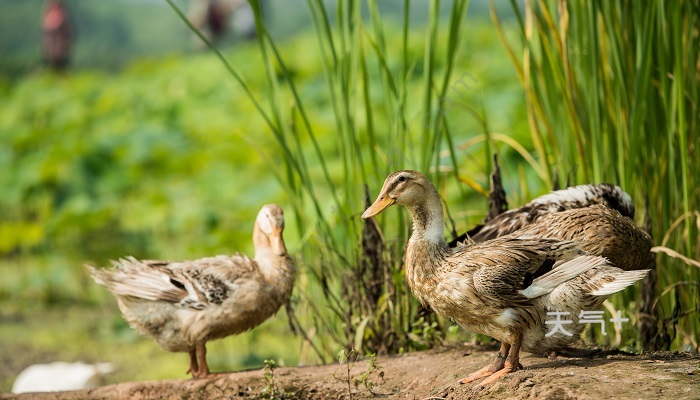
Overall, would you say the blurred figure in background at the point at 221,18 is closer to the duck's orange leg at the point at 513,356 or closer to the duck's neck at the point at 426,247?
the duck's neck at the point at 426,247

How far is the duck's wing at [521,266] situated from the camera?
3.47 m

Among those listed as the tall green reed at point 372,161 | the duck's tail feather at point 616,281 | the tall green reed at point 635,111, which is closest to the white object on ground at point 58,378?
the tall green reed at point 372,161

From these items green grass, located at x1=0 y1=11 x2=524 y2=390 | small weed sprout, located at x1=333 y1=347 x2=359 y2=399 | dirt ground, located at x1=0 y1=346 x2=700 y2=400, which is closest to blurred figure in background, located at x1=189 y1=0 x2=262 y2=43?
green grass, located at x1=0 y1=11 x2=524 y2=390

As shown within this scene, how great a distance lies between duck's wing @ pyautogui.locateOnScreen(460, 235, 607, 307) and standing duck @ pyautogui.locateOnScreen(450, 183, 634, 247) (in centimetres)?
64

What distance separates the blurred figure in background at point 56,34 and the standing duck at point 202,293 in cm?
1355

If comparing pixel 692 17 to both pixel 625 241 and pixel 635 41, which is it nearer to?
pixel 635 41

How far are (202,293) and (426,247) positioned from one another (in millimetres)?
1103

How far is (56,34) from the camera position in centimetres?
1706

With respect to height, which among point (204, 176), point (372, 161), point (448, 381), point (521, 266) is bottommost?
point (448, 381)

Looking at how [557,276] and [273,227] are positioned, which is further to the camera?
[273,227]

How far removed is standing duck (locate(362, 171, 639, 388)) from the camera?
3486 mm

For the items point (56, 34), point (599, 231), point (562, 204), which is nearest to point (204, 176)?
point (562, 204)

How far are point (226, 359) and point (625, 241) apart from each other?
3.31 metres

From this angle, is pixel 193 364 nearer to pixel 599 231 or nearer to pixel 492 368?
pixel 492 368
